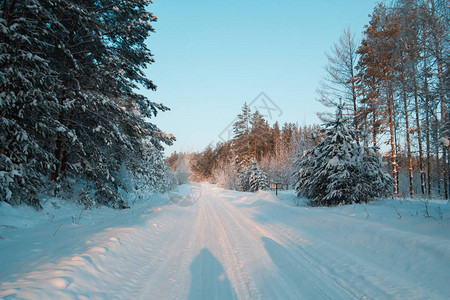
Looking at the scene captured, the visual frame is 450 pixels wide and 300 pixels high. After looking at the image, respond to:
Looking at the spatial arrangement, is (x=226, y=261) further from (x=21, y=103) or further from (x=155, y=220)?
(x=21, y=103)

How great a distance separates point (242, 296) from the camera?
117 inches

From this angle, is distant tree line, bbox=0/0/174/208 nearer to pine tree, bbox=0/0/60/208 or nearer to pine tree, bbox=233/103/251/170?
pine tree, bbox=0/0/60/208

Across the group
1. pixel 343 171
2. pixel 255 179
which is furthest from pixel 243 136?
pixel 343 171

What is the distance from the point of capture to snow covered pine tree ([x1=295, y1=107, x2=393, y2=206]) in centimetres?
904

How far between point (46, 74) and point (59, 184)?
149 inches

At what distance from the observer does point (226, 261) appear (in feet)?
13.9

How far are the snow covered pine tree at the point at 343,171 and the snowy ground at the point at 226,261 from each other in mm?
2674

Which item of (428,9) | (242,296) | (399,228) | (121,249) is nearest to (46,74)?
(121,249)

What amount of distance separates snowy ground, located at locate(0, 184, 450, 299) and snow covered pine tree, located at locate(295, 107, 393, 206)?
2674 millimetres

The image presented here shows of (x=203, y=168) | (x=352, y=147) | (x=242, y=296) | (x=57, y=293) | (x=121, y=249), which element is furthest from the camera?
(x=203, y=168)

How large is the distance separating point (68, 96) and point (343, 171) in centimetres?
1170

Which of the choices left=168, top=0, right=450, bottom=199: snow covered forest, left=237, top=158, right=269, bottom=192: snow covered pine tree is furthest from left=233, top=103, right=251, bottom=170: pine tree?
left=168, top=0, right=450, bottom=199: snow covered forest

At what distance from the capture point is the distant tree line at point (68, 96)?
5.62 m

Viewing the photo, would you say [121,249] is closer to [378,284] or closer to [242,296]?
[242,296]
